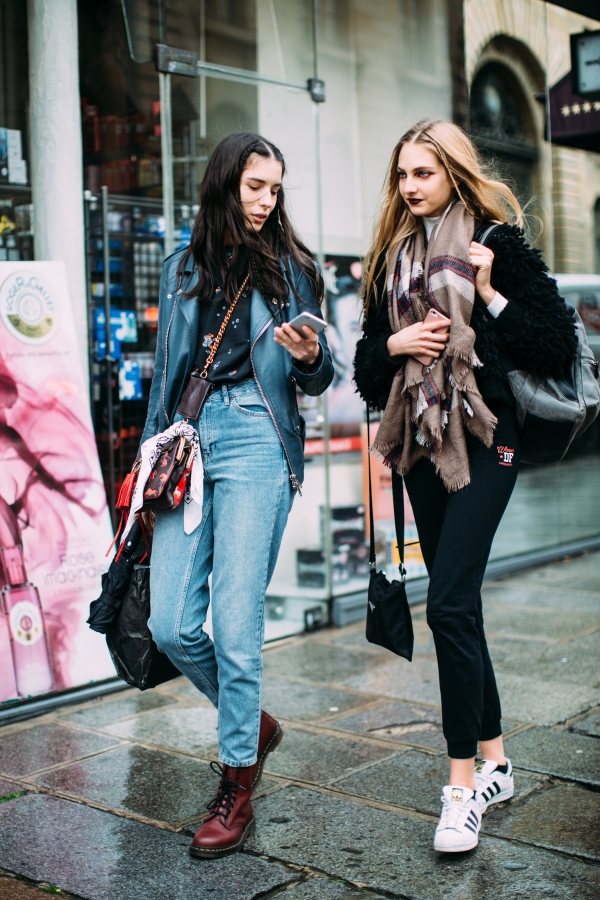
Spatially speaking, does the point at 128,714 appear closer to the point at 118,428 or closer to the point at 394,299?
the point at 118,428

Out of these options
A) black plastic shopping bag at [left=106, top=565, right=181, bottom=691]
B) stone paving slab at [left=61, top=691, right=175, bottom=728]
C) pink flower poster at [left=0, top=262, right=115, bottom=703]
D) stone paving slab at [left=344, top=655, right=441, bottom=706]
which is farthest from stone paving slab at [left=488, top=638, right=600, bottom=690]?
black plastic shopping bag at [left=106, top=565, right=181, bottom=691]

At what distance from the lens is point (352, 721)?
4.00 m

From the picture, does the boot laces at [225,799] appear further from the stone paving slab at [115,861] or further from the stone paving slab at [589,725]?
the stone paving slab at [589,725]

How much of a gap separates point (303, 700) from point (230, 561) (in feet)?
5.03

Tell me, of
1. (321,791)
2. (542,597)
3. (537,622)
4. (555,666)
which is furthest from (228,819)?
(542,597)

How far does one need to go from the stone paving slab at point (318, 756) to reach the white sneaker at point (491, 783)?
0.54 m

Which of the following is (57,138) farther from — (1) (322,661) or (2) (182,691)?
(1) (322,661)

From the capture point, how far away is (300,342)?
2.79 meters

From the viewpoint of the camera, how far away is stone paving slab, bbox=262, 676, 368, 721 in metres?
4.11

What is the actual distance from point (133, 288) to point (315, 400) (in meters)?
1.30

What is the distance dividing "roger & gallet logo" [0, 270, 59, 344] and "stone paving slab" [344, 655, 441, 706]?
1.95 m

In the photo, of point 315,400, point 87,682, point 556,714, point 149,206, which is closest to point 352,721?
point 556,714

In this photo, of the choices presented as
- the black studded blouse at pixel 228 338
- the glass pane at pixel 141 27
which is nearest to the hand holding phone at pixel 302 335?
the black studded blouse at pixel 228 338

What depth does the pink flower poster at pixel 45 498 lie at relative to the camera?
4062 millimetres
